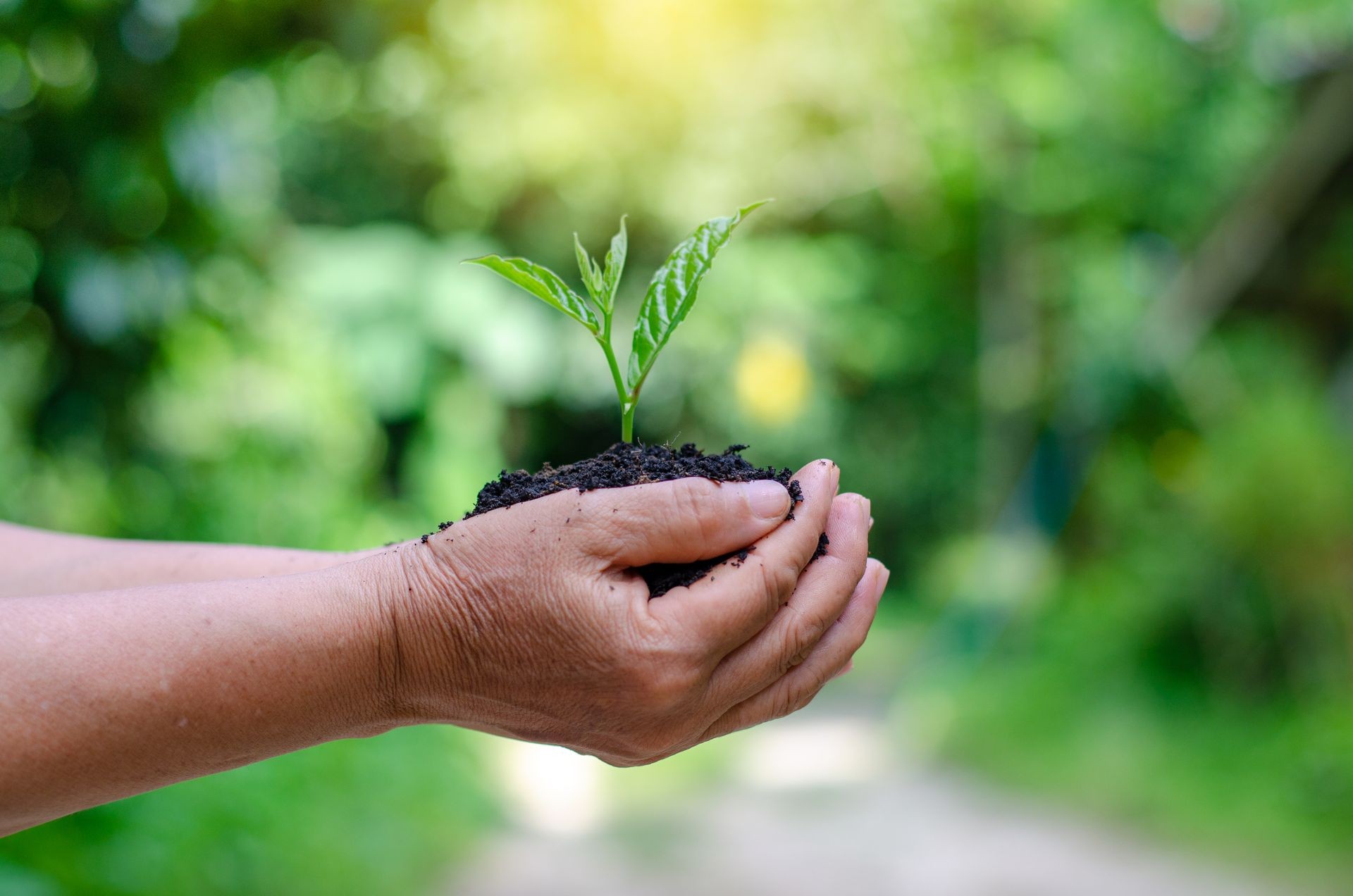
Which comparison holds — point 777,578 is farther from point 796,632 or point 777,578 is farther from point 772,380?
point 772,380

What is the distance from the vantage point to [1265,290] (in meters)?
7.12

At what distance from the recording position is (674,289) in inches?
58.0

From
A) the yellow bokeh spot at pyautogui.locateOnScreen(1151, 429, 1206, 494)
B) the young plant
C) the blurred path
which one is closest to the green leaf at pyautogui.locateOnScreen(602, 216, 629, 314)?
the young plant

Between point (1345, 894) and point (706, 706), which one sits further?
point (1345, 894)

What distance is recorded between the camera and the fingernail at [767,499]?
127 centimetres

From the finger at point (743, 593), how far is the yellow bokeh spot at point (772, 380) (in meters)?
8.21

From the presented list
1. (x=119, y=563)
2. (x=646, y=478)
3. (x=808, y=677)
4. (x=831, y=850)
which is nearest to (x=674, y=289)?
(x=646, y=478)

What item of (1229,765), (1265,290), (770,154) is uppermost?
(770,154)

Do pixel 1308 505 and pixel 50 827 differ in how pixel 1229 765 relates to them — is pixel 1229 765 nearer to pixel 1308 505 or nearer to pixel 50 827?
pixel 1308 505

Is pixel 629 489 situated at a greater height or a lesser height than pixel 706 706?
greater

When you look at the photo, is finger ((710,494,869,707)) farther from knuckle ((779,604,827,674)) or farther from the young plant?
the young plant

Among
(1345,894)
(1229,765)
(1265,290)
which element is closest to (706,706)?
(1345,894)

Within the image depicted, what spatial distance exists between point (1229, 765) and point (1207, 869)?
81 centimetres

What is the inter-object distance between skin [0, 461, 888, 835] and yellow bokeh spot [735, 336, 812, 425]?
27.0ft
